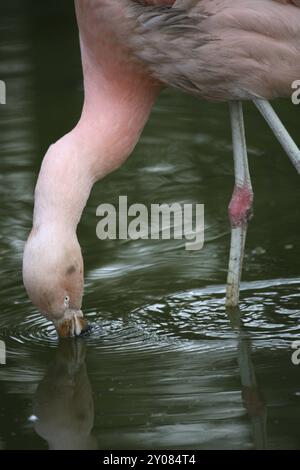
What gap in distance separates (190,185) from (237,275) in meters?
2.35

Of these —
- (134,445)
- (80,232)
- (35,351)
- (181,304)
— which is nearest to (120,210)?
(80,232)

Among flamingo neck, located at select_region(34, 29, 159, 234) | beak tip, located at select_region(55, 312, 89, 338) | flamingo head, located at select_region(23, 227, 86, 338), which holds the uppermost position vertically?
flamingo neck, located at select_region(34, 29, 159, 234)

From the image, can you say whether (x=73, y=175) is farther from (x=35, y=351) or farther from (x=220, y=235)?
(x=220, y=235)

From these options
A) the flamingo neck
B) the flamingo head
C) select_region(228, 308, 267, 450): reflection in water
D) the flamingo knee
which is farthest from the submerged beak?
the flamingo knee

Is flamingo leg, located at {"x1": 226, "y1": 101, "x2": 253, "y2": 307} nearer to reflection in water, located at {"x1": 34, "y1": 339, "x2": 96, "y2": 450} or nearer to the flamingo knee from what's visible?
the flamingo knee

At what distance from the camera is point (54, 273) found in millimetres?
6121

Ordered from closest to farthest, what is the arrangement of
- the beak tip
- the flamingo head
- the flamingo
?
the flamingo head, the flamingo, the beak tip

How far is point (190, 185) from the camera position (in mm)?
9148

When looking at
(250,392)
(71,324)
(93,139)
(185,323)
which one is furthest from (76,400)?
(93,139)

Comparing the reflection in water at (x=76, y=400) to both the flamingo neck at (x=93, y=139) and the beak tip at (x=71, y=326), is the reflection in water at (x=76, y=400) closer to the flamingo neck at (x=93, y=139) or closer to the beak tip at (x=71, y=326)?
the beak tip at (x=71, y=326)

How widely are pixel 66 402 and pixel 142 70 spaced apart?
197cm

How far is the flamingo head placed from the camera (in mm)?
6082

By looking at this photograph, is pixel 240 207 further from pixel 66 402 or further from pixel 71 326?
pixel 66 402
